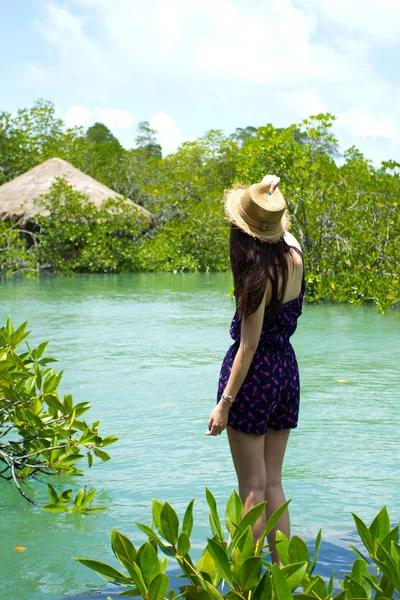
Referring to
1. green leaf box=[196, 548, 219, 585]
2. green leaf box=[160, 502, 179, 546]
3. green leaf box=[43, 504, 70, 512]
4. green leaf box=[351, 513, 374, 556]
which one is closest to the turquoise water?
green leaf box=[43, 504, 70, 512]

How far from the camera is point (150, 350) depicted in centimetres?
941

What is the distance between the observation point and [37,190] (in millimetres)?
24422

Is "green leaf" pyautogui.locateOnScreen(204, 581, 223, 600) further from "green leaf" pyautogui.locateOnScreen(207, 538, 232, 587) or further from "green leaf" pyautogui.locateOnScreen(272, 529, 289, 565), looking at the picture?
"green leaf" pyautogui.locateOnScreen(272, 529, 289, 565)

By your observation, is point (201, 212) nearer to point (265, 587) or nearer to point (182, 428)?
point (182, 428)

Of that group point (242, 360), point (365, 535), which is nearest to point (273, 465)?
point (242, 360)

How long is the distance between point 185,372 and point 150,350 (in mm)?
1474

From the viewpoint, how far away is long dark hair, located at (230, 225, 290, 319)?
10.5 ft

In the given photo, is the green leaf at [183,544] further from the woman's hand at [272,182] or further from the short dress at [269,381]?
the woman's hand at [272,182]

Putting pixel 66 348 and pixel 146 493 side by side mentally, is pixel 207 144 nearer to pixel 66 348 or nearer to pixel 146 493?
pixel 66 348

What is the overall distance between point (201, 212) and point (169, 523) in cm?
2447

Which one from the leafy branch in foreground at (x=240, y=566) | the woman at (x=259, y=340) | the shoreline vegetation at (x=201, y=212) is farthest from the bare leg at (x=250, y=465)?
the shoreline vegetation at (x=201, y=212)

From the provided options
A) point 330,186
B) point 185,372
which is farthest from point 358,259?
point 185,372

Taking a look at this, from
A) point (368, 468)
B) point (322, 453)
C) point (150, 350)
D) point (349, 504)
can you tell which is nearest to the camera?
point (349, 504)

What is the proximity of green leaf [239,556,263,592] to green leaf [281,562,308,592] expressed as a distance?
0.08m
